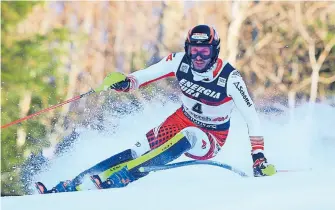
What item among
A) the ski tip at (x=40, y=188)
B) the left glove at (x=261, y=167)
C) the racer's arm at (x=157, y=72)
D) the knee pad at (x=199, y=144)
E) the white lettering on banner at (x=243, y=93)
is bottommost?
the ski tip at (x=40, y=188)

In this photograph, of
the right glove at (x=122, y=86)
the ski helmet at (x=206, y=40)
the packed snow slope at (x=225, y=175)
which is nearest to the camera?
the packed snow slope at (x=225, y=175)

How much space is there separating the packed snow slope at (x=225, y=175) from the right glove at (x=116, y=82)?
0.21 m

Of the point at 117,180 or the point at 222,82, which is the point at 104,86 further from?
the point at 222,82

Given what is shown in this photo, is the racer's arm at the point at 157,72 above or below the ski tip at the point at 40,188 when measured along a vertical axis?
above

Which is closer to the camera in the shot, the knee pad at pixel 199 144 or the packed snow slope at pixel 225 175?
the packed snow slope at pixel 225 175

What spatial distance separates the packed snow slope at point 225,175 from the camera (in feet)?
9.82

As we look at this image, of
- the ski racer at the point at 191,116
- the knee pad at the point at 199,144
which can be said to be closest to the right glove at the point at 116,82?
the ski racer at the point at 191,116

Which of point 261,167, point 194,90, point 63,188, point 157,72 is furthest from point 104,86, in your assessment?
point 261,167

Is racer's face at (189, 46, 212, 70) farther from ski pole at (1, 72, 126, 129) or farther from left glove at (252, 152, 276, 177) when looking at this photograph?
left glove at (252, 152, 276, 177)

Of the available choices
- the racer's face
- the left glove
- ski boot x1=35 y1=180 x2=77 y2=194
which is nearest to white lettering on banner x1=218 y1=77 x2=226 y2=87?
the racer's face

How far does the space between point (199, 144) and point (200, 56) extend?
20.5 inches

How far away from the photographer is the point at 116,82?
3.67 metres

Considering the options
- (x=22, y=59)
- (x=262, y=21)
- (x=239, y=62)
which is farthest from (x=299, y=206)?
(x=22, y=59)

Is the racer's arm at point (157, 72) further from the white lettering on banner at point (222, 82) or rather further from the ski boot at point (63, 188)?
the ski boot at point (63, 188)
